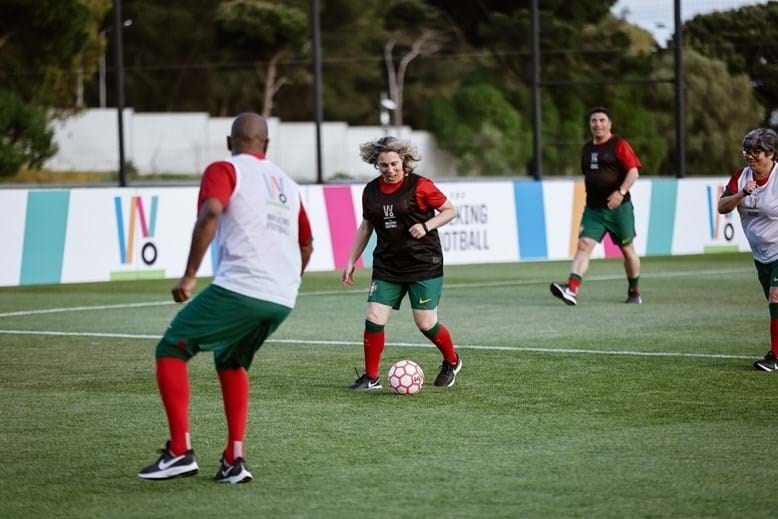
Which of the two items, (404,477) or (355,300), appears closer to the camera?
(404,477)

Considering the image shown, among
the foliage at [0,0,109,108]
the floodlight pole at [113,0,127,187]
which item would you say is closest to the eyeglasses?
the floodlight pole at [113,0,127,187]

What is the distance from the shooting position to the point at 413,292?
10641 mm

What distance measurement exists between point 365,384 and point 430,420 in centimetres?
143

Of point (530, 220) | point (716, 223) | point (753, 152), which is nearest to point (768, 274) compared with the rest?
point (753, 152)

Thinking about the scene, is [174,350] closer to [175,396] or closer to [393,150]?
[175,396]

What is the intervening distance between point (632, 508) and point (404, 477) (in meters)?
1.24

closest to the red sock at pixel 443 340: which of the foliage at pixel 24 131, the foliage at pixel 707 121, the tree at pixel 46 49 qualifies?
the foliage at pixel 24 131

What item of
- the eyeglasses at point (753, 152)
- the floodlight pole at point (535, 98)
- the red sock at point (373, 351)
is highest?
the floodlight pole at point (535, 98)

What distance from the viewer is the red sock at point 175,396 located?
7.24 metres

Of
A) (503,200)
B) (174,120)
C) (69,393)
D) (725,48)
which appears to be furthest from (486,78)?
(69,393)

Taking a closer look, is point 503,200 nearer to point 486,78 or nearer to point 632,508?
point 632,508

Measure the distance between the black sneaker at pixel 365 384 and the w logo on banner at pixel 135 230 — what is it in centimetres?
1003

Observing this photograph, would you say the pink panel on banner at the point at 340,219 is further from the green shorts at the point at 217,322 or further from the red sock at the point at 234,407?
the green shorts at the point at 217,322

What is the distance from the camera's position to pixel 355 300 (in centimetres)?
1755
